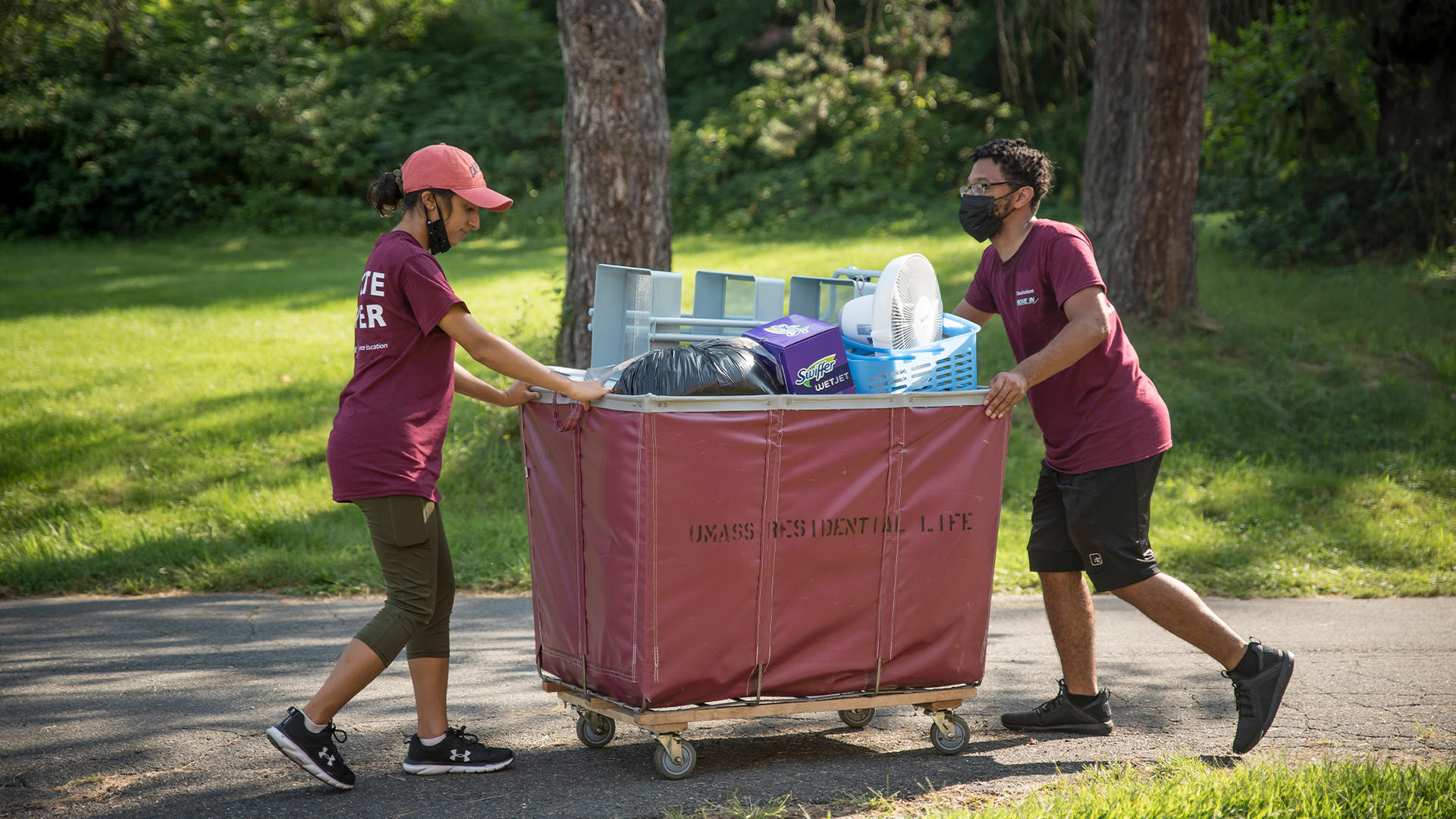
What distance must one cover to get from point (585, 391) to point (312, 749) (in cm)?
135

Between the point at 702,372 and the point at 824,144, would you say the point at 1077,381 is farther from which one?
the point at 824,144

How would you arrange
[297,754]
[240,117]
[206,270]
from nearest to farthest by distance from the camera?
[297,754] → [206,270] → [240,117]

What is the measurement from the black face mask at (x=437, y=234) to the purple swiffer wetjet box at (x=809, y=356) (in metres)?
1.04

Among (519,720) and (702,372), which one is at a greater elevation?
(702,372)

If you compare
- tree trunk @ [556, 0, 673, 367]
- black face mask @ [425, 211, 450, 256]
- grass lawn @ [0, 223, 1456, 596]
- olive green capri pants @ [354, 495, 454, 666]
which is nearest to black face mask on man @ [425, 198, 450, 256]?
black face mask @ [425, 211, 450, 256]

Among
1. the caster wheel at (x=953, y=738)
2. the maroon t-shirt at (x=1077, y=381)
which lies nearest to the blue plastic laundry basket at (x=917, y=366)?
the maroon t-shirt at (x=1077, y=381)

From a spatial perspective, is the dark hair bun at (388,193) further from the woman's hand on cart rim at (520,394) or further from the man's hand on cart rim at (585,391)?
the man's hand on cart rim at (585,391)

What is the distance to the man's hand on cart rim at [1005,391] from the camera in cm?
361

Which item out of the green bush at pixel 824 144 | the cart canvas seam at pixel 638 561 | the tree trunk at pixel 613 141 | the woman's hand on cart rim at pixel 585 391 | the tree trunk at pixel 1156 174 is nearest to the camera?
the cart canvas seam at pixel 638 561

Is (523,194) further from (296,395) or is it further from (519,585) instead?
(519,585)

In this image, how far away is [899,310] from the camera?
12.4 feet

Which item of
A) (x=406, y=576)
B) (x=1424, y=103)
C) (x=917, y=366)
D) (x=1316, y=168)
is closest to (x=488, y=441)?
(x=406, y=576)

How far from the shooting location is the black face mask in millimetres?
3568

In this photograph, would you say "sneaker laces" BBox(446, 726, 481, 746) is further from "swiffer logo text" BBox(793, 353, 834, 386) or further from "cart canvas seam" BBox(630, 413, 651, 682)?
"swiffer logo text" BBox(793, 353, 834, 386)
